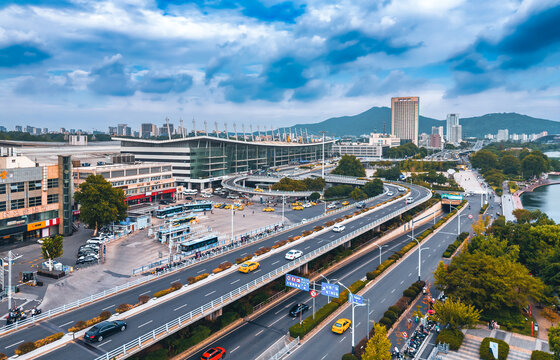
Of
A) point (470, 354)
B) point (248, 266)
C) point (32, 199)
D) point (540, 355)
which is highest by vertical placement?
point (32, 199)

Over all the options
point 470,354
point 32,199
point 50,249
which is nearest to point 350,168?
point 32,199

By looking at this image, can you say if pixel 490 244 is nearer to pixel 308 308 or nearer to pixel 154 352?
pixel 308 308

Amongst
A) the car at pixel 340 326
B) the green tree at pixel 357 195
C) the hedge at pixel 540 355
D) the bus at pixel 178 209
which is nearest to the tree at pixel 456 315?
the hedge at pixel 540 355

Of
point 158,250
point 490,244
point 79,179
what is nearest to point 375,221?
point 490,244

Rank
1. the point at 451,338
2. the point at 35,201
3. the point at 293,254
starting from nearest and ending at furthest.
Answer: the point at 451,338
the point at 293,254
the point at 35,201

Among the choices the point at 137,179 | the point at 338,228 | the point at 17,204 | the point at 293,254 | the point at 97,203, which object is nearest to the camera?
the point at 293,254

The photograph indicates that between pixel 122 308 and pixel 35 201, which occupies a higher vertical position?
pixel 35 201

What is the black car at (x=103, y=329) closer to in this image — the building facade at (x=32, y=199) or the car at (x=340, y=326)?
the car at (x=340, y=326)

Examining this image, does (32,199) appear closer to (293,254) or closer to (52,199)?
(52,199)

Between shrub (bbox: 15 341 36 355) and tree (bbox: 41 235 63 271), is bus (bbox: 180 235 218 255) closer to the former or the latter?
tree (bbox: 41 235 63 271)
